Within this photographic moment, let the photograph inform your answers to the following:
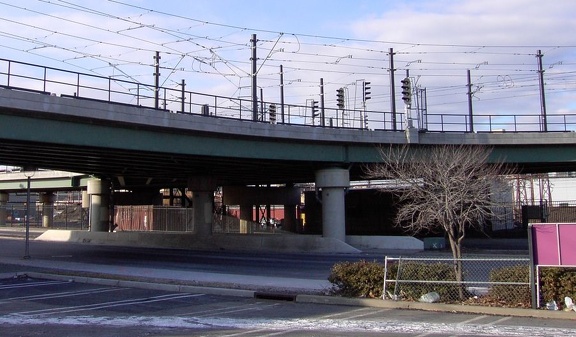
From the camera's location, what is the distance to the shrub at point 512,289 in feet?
45.5

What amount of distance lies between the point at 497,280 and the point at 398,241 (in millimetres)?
25912

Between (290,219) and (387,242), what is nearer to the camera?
(387,242)

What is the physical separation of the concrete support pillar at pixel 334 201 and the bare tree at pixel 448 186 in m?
2.69

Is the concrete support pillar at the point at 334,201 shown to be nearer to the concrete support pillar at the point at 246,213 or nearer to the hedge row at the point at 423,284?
the concrete support pillar at the point at 246,213

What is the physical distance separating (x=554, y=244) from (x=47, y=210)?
7809cm

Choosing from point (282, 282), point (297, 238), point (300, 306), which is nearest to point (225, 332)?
point (300, 306)

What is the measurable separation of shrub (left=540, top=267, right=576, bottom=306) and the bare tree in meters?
1.93

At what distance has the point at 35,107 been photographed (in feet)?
81.5

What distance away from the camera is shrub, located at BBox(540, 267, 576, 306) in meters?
13.2

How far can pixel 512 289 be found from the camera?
551 inches

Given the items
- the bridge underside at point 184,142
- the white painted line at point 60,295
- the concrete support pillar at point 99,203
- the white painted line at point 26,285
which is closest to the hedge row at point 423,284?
the white painted line at point 60,295

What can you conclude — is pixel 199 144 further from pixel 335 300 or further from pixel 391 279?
pixel 391 279

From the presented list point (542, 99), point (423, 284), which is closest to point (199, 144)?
point (423, 284)

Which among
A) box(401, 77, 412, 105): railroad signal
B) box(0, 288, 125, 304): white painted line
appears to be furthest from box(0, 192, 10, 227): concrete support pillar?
box(0, 288, 125, 304): white painted line
